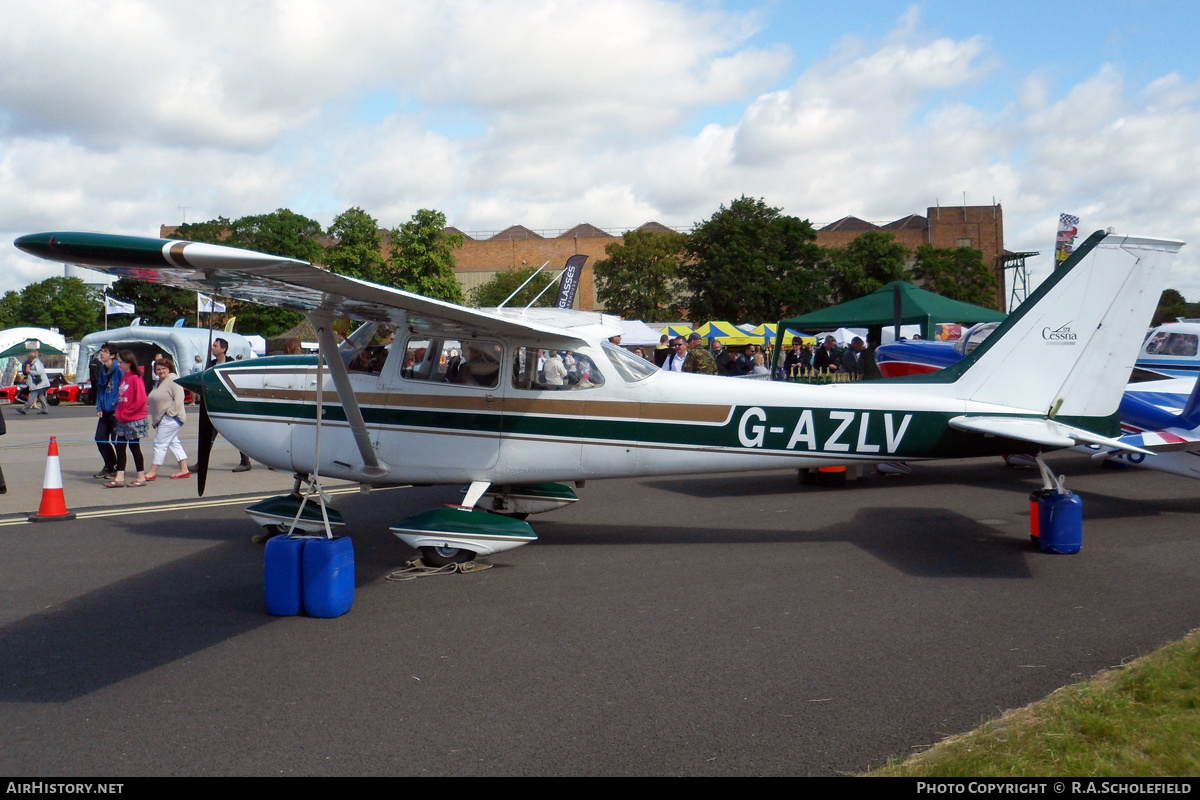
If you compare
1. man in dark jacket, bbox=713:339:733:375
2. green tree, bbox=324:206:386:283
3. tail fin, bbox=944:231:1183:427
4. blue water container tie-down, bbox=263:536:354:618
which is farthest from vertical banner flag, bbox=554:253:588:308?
green tree, bbox=324:206:386:283

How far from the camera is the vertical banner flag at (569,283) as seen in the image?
64.7 ft

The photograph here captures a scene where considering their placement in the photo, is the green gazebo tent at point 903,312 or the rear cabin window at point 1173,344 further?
the green gazebo tent at point 903,312

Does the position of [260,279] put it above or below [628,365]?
above

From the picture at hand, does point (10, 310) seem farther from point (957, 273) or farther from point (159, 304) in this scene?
point (957, 273)

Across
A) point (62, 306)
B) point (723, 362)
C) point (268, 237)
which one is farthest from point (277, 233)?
point (723, 362)

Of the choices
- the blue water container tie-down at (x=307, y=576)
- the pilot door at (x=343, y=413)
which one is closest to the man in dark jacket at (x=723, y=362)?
the pilot door at (x=343, y=413)

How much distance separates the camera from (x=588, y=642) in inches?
202

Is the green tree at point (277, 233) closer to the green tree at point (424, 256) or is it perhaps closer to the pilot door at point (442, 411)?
the green tree at point (424, 256)

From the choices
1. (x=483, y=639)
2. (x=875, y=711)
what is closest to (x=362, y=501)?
(x=483, y=639)

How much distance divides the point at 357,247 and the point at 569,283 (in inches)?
1284

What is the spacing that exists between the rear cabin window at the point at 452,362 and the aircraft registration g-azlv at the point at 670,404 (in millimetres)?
12

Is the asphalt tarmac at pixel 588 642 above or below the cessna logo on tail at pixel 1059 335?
below
